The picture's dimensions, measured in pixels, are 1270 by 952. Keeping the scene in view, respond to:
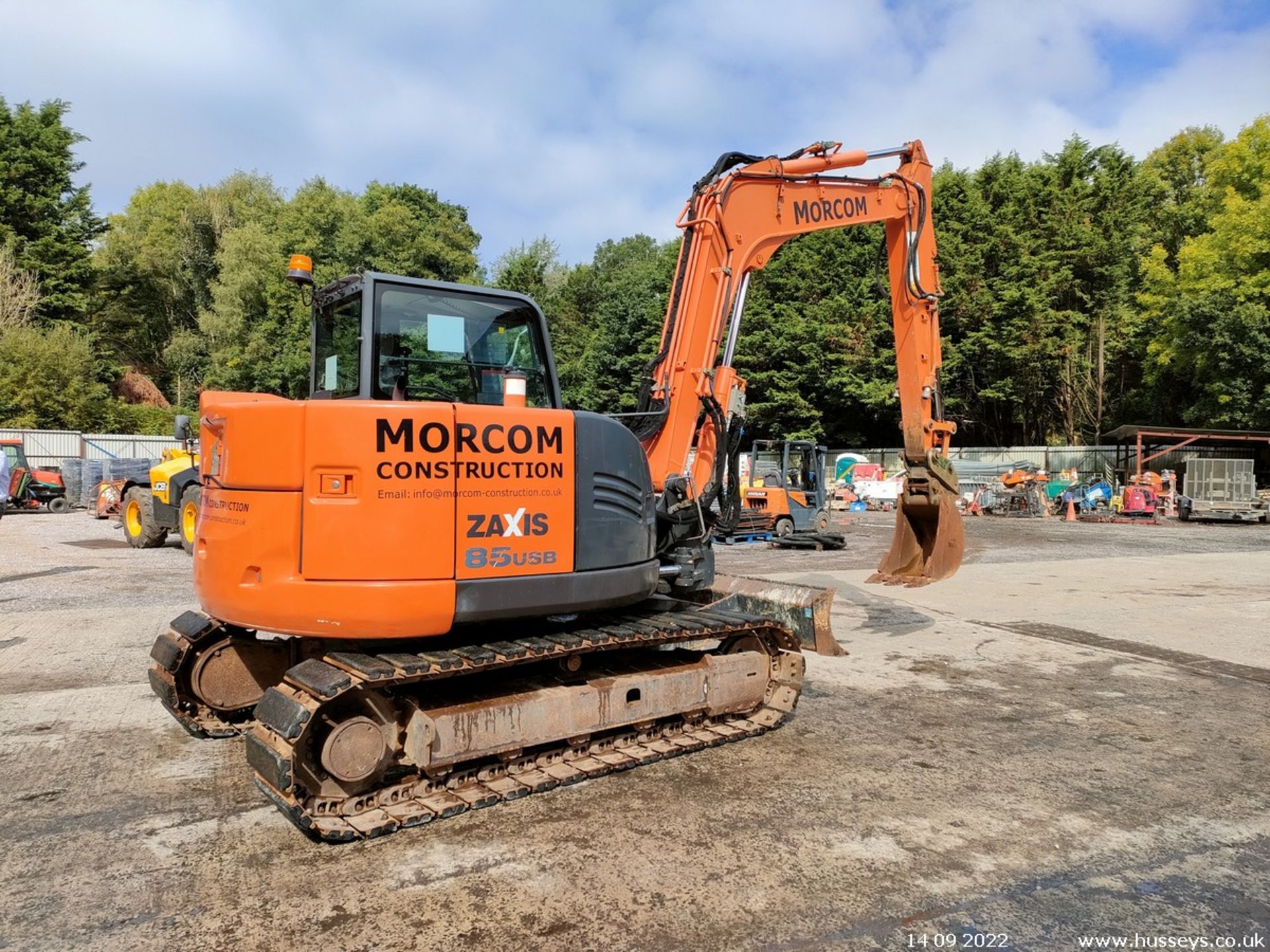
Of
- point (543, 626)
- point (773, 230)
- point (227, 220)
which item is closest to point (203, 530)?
point (543, 626)

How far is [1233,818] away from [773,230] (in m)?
4.81

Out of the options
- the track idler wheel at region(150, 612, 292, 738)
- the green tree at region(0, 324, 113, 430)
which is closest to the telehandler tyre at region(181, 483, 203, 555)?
the track idler wheel at region(150, 612, 292, 738)

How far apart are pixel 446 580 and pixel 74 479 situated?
29071 mm

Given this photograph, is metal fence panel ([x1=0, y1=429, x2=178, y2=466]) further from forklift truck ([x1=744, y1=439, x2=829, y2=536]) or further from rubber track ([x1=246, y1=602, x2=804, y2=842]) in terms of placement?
rubber track ([x1=246, y1=602, x2=804, y2=842])

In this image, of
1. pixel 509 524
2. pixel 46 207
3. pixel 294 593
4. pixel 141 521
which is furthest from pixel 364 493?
pixel 46 207

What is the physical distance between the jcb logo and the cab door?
0.26 m

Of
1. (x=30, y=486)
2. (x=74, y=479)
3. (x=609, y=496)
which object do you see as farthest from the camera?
(x=74, y=479)

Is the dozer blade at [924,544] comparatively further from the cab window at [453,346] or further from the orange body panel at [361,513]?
the orange body panel at [361,513]

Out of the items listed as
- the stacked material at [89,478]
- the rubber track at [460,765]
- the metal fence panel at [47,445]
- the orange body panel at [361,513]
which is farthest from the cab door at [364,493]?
the metal fence panel at [47,445]

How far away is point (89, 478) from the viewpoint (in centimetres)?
2767

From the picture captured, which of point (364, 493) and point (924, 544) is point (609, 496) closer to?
point (364, 493)

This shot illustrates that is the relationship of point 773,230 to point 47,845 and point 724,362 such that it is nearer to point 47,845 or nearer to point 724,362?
point 724,362

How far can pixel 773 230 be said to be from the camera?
6.90 meters

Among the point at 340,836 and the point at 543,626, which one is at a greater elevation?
the point at 543,626
